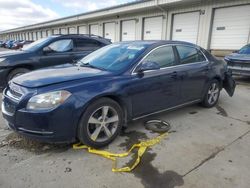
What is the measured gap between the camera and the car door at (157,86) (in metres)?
3.47

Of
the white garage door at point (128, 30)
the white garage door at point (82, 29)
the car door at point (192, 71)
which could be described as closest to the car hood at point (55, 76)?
the car door at point (192, 71)

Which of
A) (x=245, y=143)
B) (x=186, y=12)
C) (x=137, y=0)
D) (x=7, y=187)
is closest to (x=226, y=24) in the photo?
(x=186, y=12)

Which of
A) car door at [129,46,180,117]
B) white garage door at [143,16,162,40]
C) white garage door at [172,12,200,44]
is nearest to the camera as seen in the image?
car door at [129,46,180,117]

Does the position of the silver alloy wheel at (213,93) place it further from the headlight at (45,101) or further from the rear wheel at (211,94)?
the headlight at (45,101)

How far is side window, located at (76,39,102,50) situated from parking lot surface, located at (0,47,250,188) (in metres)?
3.95

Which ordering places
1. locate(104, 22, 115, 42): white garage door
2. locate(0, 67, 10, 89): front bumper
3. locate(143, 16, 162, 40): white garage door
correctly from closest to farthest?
locate(0, 67, 10, 89): front bumper, locate(143, 16, 162, 40): white garage door, locate(104, 22, 115, 42): white garage door

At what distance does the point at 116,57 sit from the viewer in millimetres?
3785

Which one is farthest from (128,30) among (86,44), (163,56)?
(163,56)

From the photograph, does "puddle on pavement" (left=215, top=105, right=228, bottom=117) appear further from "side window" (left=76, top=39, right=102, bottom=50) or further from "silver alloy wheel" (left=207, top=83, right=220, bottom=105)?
"side window" (left=76, top=39, right=102, bottom=50)

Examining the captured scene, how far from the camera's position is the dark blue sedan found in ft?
9.05

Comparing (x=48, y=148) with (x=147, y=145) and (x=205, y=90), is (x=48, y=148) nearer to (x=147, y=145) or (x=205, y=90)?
(x=147, y=145)

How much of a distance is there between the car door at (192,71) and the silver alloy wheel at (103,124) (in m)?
1.62

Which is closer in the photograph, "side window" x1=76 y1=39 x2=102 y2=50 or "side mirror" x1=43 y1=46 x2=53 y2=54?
"side mirror" x1=43 y1=46 x2=53 y2=54

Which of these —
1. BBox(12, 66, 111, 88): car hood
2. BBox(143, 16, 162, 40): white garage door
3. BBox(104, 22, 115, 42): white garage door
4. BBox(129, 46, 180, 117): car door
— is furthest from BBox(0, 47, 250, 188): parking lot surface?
BBox(104, 22, 115, 42): white garage door
